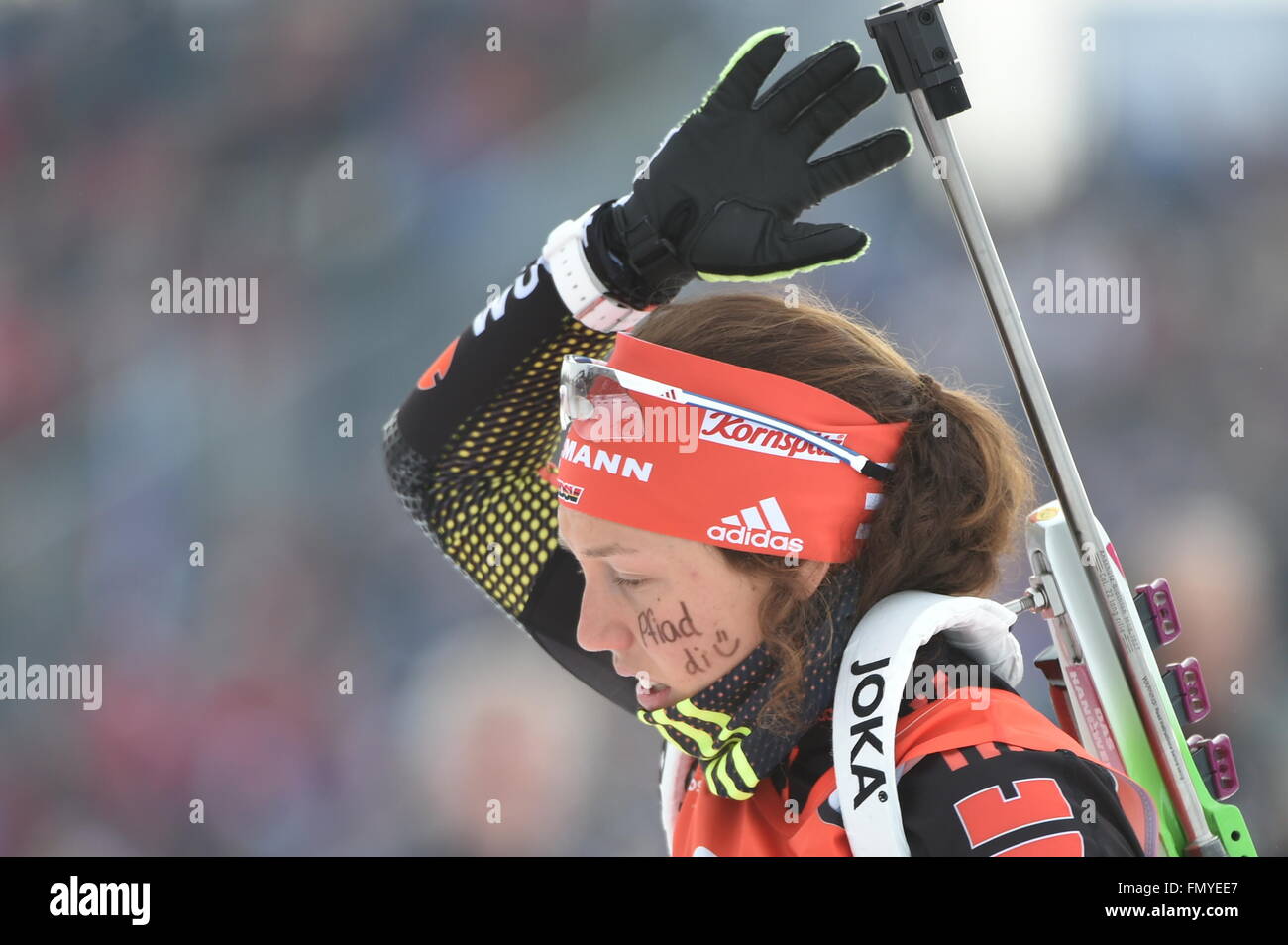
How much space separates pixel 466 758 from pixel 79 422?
56.8 inches

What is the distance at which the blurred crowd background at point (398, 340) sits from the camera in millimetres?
3158

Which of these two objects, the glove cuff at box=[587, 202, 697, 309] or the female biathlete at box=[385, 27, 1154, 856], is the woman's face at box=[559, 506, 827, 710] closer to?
the female biathlete at box=[385, 27, 1154, 856]

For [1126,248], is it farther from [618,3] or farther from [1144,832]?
[1144,832]

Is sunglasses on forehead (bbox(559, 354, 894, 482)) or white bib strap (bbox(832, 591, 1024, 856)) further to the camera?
sunglasses on forehead (bbox(559, 354, 894, 482))

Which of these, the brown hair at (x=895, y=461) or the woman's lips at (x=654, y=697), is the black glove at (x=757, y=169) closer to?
the brown hair at (x=895, y=461)

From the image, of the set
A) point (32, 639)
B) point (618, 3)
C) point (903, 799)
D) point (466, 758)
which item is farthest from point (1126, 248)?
point (32, 639)

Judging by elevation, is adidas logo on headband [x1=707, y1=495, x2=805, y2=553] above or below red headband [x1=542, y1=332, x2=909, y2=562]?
below

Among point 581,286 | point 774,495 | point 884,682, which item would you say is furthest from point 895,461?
point 581,286

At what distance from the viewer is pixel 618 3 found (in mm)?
3490

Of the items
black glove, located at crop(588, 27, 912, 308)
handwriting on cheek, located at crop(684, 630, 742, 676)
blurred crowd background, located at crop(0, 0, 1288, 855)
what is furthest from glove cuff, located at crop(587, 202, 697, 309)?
blurred crowd background, located at crop(0, 0, 1288, 855)

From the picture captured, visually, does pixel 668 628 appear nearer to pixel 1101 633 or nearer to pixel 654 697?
pixel 654 697

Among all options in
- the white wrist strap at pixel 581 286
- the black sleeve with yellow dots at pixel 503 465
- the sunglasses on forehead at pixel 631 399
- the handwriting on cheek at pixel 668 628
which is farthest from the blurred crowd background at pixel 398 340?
the handwriting on cheek at pixel 668 628

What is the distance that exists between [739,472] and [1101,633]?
0.44m

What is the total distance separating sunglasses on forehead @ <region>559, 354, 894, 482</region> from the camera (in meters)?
1.17
